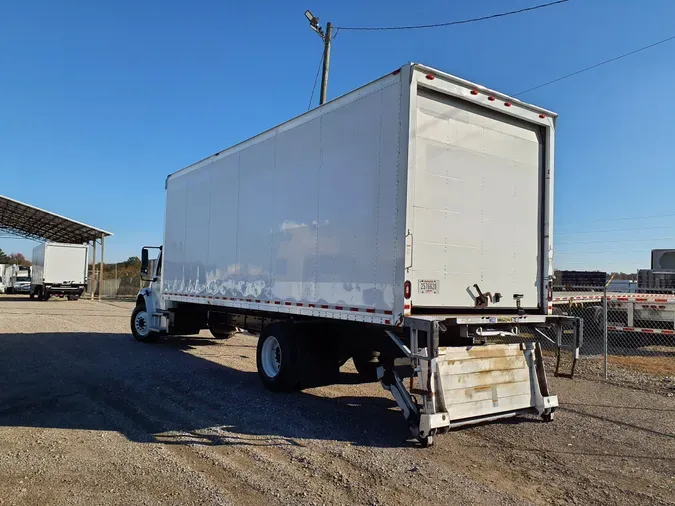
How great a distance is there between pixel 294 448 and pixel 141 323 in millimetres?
9102

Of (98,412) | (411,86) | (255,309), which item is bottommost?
(98,412)

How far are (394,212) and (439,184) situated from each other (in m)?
0.68

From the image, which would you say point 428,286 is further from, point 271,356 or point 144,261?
point 144,261

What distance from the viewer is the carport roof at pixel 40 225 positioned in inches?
1324

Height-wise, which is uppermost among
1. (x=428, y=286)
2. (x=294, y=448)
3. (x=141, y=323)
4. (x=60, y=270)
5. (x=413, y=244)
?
(x=413, y=244)

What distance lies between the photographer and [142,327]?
12883 mm

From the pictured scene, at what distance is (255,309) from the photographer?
8.09 m

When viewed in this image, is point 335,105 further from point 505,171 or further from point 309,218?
point 505,171

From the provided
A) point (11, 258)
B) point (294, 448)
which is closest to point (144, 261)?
point (294, 448)

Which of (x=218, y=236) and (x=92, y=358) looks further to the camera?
(x=92, y=358)

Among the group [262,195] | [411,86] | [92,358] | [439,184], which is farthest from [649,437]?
[92,358]

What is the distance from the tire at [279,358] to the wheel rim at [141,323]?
19.6 feet

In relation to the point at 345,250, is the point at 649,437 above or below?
below

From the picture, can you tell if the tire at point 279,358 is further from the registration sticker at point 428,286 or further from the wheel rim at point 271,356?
the registration sticker at point 428,286
